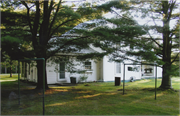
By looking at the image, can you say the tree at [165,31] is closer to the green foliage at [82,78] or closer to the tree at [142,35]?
the tree at [142,35]

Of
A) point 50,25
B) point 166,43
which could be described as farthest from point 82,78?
point 166,43

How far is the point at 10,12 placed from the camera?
9922 mm

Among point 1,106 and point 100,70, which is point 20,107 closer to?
point 1,106

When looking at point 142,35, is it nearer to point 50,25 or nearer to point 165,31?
point 165,31

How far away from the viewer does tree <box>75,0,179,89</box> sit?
9.86 metres

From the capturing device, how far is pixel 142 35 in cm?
1155

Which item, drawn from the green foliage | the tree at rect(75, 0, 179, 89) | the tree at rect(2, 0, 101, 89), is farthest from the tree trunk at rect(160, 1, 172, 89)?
the green foliage

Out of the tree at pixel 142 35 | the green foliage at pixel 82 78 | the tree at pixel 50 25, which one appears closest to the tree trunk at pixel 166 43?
the tree at pixel 142 35

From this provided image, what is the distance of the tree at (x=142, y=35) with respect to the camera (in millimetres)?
9859

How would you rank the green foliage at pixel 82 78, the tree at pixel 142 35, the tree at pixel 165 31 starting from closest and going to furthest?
1. the tree at pixel 142 35
2. the tree at pixel 165 31
3. the green foliage at pixel 82 78

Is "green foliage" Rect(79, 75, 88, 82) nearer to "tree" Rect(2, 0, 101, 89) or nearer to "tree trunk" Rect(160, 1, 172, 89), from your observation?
"tree" Rect(2, 0, 101, 89)

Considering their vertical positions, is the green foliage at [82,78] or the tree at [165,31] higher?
the tree at [165,31]

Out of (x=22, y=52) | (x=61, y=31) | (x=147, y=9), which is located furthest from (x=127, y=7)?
(x=22, y=52)

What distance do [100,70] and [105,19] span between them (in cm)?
974
